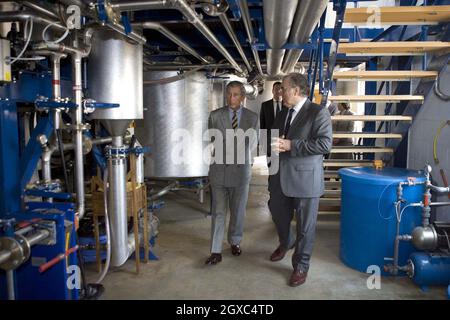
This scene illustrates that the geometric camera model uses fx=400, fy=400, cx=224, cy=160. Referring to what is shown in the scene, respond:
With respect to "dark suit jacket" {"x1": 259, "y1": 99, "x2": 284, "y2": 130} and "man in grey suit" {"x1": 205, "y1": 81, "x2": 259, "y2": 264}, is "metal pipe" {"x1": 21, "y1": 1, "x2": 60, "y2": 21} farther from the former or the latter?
"dark suit jacket" {"x1": 259, "y1": 99, "x2": 284, "y2": 130}

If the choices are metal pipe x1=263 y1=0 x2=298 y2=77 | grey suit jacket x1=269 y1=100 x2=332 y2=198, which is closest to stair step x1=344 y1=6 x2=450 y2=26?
metal pipe x1=263 y1=0 x2=298 y2=77

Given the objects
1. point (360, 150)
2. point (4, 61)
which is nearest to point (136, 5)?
point (4, 61)

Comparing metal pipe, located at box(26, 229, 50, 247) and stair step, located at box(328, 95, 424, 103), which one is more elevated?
stair step, located at box(328, 95, 424, 103)

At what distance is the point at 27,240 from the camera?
1959 millimetres

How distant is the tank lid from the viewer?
297 cm

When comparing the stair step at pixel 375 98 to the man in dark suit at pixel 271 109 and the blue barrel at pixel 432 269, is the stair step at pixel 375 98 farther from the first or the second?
the blue barrel at pixel 432 269

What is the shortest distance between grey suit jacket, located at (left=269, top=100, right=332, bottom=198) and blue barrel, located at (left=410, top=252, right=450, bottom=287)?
83cm

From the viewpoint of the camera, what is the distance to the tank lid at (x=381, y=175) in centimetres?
297

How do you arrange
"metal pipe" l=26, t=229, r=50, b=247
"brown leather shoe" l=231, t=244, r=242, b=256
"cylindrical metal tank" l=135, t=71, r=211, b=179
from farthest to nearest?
"cylindrical metal tank" l=135, t=71, r=211, b=179 → "brown leather shoe" l=231, t=244, r=242, b=256 → "metal pipe" l=26, t=229, r=50, b=247

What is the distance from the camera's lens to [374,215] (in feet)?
10.0

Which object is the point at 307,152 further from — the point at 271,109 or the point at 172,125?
the point at 172,125

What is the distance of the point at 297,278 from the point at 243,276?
0.42 meters
